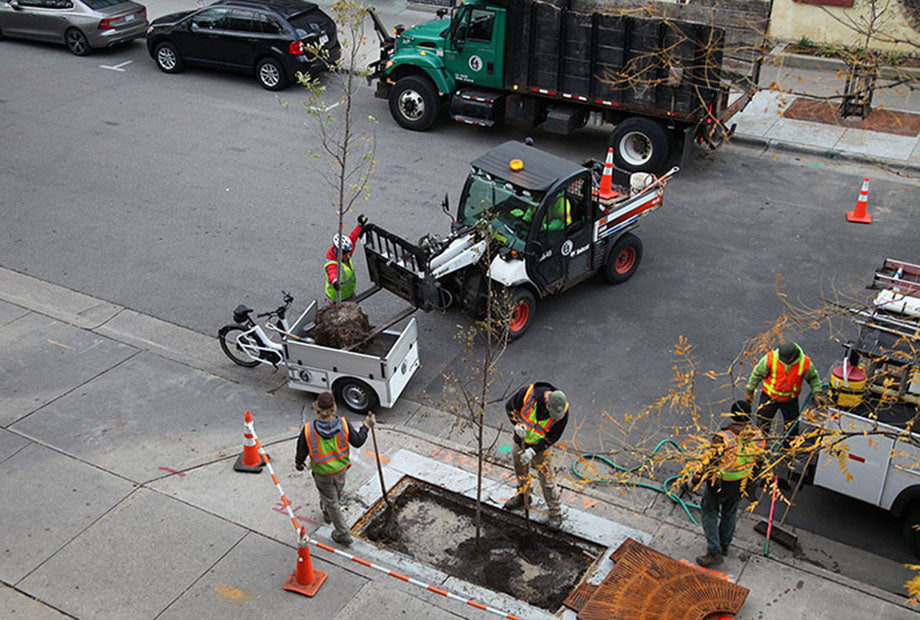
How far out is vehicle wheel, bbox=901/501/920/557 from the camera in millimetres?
8109

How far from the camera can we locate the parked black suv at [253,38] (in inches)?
729

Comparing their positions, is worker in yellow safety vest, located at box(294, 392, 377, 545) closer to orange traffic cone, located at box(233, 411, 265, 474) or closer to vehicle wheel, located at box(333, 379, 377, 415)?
orange traffic cone, located at box(233, 411, 265, 474)

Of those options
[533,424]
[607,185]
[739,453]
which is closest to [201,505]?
[533,424]

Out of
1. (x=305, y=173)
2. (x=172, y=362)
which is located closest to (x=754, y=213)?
(x=305, y=173)

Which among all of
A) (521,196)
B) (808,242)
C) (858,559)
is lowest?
(858,559)

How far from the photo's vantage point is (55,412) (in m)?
9.93

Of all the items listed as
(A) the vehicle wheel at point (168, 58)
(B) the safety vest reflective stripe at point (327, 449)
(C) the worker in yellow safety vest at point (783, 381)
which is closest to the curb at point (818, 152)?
(C) the worker in yellow safety vest at point (783, 381)

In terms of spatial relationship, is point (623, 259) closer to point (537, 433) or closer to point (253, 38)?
point (537, 433)

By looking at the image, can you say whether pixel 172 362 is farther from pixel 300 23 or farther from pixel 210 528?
pixel 300 23

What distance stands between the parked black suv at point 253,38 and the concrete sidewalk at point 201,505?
886 cm

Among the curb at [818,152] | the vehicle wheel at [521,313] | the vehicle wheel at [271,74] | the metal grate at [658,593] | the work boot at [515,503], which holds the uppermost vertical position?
the vehicle wheel at [271,74]

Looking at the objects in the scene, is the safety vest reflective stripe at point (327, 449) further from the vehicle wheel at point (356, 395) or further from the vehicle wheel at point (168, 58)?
the vehicle wheel at point (168, 58)

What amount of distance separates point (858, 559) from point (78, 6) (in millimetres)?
19146

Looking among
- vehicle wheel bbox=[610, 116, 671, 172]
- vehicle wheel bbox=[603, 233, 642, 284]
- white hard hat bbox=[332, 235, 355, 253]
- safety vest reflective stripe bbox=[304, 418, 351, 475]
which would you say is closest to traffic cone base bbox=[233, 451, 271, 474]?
safety vest reflective stripe bbox=[304, 418, 351, 475]
